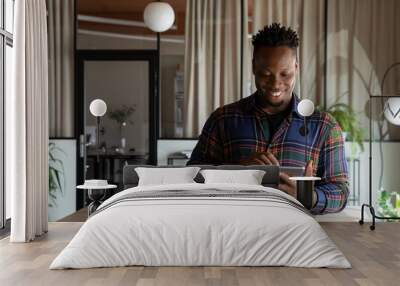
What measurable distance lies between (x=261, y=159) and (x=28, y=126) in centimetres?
259

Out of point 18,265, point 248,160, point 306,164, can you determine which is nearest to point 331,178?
point 306,164

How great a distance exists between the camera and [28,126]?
5711mm

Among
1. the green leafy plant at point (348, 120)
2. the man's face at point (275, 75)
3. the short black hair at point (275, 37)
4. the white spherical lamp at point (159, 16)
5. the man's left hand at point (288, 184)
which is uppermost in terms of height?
the white spherical lamp at point (159, 16)

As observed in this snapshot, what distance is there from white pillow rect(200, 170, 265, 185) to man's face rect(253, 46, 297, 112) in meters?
1.15

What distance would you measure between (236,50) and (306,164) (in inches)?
63.3

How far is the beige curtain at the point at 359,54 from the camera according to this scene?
7.74m

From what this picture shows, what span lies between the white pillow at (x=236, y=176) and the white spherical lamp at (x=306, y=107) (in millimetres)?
999

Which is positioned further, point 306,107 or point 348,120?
point 348,120

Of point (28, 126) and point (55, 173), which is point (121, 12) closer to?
point (55, 173)

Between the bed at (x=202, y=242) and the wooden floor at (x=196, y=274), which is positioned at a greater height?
the bed at (x=202, y=242)

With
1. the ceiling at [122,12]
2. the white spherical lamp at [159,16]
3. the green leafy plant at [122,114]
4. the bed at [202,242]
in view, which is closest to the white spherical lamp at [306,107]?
the ceiling at [122,12]

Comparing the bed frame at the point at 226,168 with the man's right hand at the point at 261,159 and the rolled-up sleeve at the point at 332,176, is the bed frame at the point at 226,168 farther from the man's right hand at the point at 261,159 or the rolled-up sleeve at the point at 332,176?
the rolled-up sleeve at the point at 332,176

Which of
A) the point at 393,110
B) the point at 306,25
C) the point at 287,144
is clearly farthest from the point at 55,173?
the point at 393,110

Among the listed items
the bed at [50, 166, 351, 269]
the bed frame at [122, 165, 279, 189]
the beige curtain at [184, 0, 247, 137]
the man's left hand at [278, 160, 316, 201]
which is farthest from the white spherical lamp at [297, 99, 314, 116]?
the bed at [50, 166, 351, 269]
